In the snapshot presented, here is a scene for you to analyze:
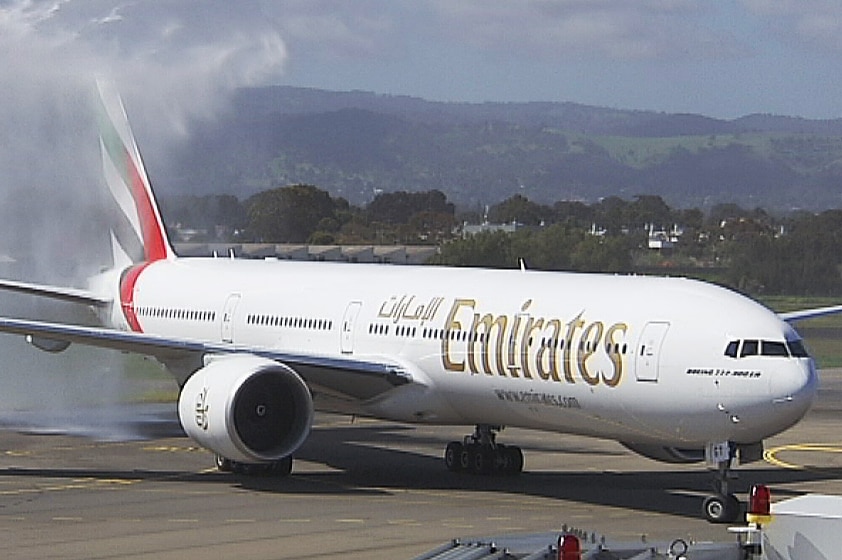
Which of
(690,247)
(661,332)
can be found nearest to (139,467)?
(661,332)

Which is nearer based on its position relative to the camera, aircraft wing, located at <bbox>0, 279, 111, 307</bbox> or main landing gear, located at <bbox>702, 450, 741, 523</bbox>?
main landing gear, located at <bbox>702, 450, 741, 523</bbox>

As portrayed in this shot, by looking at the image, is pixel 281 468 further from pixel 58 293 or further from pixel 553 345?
pixel 58 293

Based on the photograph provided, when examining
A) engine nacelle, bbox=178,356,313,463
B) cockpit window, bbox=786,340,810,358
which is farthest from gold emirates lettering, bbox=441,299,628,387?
engine nacelle, bbox=178,356,313,463

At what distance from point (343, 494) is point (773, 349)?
7068mm

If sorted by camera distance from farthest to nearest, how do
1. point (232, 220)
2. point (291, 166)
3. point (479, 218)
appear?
point (291, 166) → point (479, 218) → point (232, 220)

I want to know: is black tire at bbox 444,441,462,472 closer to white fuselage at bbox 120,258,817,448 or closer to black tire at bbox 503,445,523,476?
black tire at bbox 503,445,523,476

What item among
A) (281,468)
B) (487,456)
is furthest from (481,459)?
(281,468)

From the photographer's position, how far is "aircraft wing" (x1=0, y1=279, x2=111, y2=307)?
1275 inches

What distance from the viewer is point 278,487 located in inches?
1021

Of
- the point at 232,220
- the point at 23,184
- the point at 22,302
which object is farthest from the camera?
the point at 232,220

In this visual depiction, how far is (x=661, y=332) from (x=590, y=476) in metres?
5.94

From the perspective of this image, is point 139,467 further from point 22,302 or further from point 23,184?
point 23,184

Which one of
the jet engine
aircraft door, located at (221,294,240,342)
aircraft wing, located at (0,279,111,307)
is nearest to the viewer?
the jet engine

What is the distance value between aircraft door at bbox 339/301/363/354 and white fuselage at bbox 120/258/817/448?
0.03 metres
